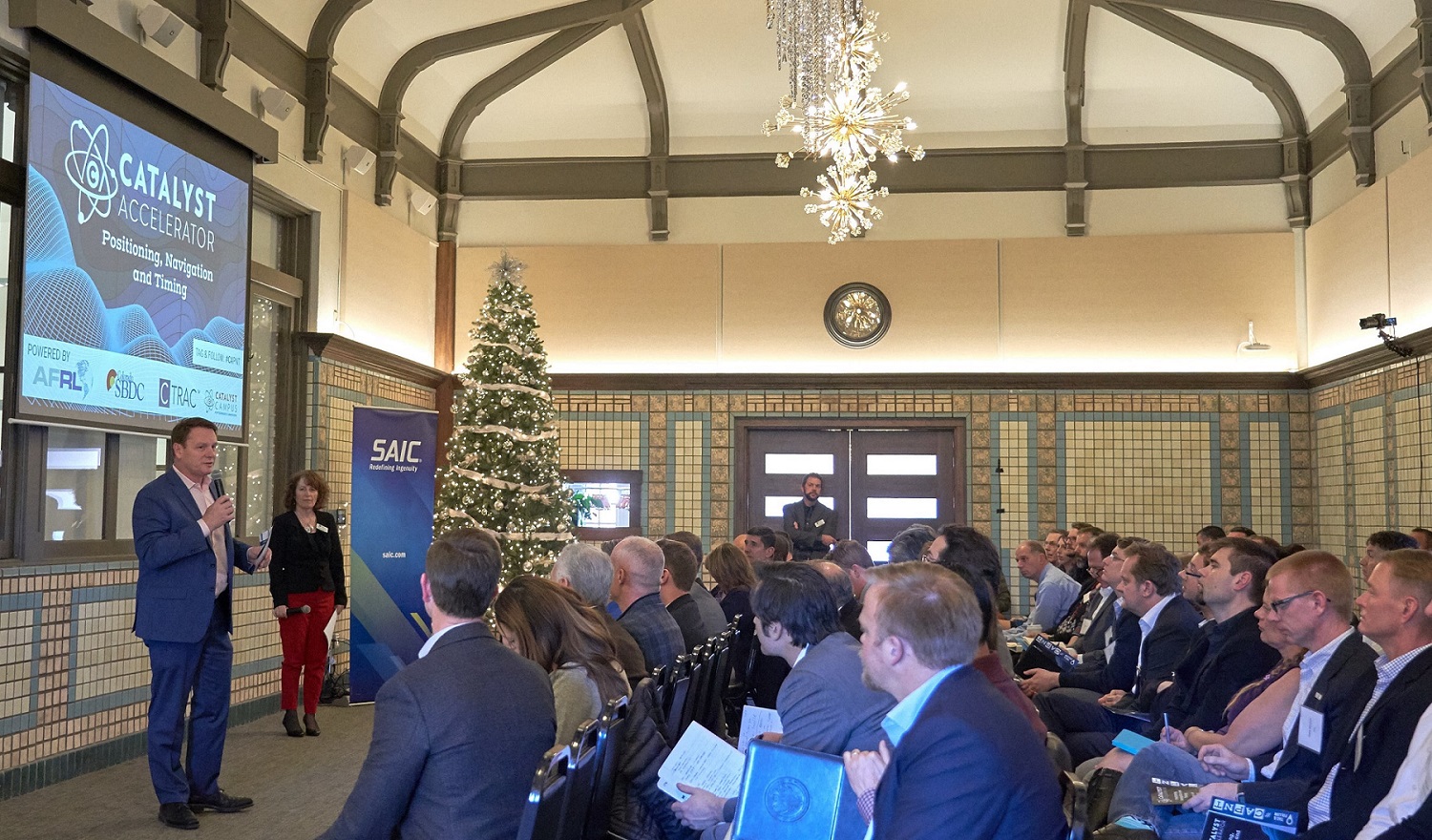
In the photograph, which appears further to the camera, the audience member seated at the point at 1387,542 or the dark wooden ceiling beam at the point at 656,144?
the dark wooden ceiling beam at the point at 656,144

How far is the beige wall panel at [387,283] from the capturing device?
9.70m

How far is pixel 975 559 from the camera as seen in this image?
14.1ft

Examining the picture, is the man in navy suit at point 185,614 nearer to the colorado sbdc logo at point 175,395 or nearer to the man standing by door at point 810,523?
the colorado sbdc logo at point 175,395

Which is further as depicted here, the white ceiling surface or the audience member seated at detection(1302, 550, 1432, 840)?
the white ceiling surface

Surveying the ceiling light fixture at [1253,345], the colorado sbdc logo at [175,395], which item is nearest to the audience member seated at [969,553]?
the colorado sbdc logo at [175,395]

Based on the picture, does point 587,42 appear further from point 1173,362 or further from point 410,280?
point 1173,362

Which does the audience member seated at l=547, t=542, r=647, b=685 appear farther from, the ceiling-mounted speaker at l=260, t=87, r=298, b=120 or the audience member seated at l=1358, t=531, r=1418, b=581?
the ceiling-mounted speaker at l=260, t=87, r=298, b=120

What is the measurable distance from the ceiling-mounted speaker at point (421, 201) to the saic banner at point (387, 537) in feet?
11.0

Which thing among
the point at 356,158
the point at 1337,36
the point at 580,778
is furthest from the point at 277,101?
the point at 1337,36

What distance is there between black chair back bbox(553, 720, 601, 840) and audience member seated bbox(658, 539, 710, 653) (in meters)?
2.27

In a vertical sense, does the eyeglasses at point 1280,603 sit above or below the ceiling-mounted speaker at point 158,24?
below

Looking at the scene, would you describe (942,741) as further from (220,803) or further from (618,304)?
(618,304)

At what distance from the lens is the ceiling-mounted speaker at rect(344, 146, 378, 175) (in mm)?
9523

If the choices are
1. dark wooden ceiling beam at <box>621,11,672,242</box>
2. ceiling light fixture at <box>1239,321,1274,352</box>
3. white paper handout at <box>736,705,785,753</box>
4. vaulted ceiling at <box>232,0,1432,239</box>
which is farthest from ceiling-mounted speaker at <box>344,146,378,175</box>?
ceiling light fixture at <box>1239,321,1274,352</box>
